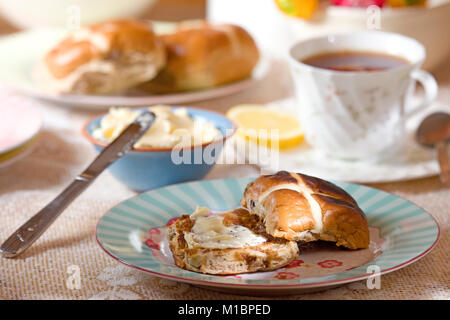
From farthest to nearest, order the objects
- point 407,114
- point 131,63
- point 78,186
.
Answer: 1. point 131,63
2. point 407,114
3. point 78,186

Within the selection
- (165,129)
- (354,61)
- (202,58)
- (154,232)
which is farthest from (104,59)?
(154,232)

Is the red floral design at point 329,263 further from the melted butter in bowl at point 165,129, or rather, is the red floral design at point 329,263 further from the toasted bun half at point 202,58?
the toasted bun half at point 202,58

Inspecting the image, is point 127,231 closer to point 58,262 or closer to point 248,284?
point 58,262

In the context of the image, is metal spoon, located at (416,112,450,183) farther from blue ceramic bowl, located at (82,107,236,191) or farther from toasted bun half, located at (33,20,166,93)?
toasted bun half, located at (33,20,166,93)

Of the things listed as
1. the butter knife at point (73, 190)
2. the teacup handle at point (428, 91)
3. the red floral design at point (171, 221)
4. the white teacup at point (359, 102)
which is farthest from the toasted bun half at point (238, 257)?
the teacup handle at point (428, 91)

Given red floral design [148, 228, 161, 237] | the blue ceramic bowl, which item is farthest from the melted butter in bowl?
red floral design [148, 228, 161, 237]

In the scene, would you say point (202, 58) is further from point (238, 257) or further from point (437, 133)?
point (238, 257)
